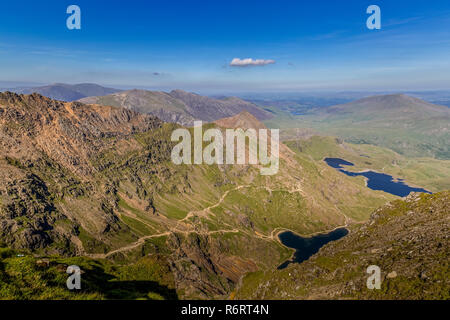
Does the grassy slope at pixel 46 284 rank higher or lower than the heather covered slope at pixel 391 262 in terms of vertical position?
higher

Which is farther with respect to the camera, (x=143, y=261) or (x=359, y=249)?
(x=359, y=249)

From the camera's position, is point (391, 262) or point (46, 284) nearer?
point (46, 284)

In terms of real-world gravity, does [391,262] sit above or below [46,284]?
below

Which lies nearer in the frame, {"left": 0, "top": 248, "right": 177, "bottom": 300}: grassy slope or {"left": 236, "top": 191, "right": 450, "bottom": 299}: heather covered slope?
{"left": 0, "top": 248, "right": 177, "bottom": 300}: grassy slope

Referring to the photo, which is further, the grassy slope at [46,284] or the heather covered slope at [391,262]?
the heather covered slope at [391,262]
